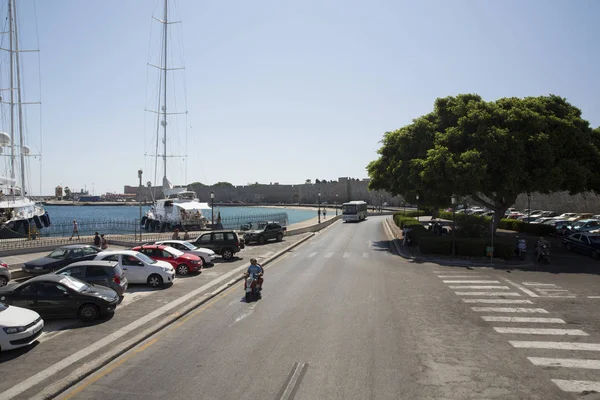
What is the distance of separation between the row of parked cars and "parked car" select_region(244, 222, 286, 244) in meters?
11.6

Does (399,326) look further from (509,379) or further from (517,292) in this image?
(517,292)

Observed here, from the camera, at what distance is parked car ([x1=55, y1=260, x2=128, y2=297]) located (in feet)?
47.6

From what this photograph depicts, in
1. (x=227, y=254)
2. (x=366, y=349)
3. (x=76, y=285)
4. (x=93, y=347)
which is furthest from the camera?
(x=227, y=254)

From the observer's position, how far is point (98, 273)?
14586 millimetres

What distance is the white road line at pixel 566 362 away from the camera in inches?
352

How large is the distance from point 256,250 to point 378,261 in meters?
9.24

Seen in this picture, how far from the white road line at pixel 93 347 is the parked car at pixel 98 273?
79.5 inches

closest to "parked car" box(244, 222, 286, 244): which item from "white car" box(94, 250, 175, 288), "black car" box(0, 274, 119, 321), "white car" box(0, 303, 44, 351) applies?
"white car" box(94, 250, 175, 288)

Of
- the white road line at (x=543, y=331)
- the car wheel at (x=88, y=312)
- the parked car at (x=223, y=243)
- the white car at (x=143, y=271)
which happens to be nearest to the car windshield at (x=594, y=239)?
the white road line at (x=543, y=331)

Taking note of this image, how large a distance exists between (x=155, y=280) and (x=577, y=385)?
47.4 ft

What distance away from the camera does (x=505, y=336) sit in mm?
10977

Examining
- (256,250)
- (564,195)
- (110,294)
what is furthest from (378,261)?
(564,195)

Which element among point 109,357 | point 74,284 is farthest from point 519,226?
point 109,357

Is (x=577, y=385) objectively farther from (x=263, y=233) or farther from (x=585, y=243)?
(x=263, y=233)
